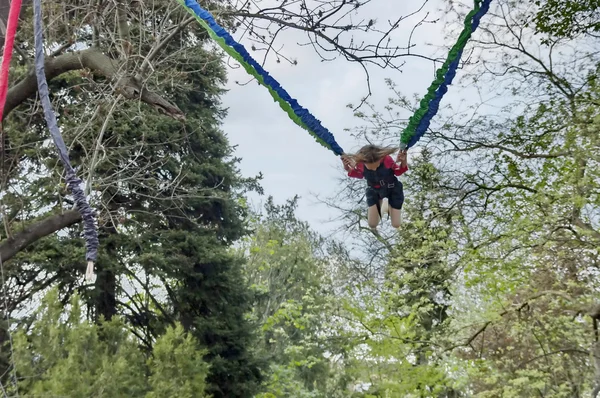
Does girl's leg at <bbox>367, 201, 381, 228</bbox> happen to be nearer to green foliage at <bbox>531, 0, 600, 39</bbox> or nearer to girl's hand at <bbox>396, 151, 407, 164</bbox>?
girl's hand at <bbox>396, 151, 407, 164</bbox>

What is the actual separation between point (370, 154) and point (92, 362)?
4.72 meters

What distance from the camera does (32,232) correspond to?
210 inches

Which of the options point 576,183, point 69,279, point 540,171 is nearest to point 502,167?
point 540,171

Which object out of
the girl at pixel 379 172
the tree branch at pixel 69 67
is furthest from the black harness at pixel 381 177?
the tree branch at pixel 69 67

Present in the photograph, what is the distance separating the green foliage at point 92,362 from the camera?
6.66 meters

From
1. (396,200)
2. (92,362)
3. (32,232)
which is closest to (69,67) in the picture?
(32,232)

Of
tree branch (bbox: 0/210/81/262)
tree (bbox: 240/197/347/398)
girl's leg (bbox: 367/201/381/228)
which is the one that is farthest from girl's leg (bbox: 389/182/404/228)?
tree (bbox: 240/197/347/398)

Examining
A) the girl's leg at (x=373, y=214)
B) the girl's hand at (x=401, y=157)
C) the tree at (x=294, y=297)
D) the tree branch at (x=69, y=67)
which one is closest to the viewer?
the girl's hand at (x=401, y=157)

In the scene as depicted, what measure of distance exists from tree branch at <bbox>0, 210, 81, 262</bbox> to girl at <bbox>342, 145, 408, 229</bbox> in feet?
8.32

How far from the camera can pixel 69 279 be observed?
927cm

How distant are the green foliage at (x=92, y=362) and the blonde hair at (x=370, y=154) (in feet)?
12.8

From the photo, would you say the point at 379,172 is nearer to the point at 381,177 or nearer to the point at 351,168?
the point at 381,177

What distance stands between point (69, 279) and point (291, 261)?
674 cm

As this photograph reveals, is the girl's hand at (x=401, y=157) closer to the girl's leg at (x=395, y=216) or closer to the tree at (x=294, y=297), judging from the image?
A: the girl's leg at (x=395, y=216)
